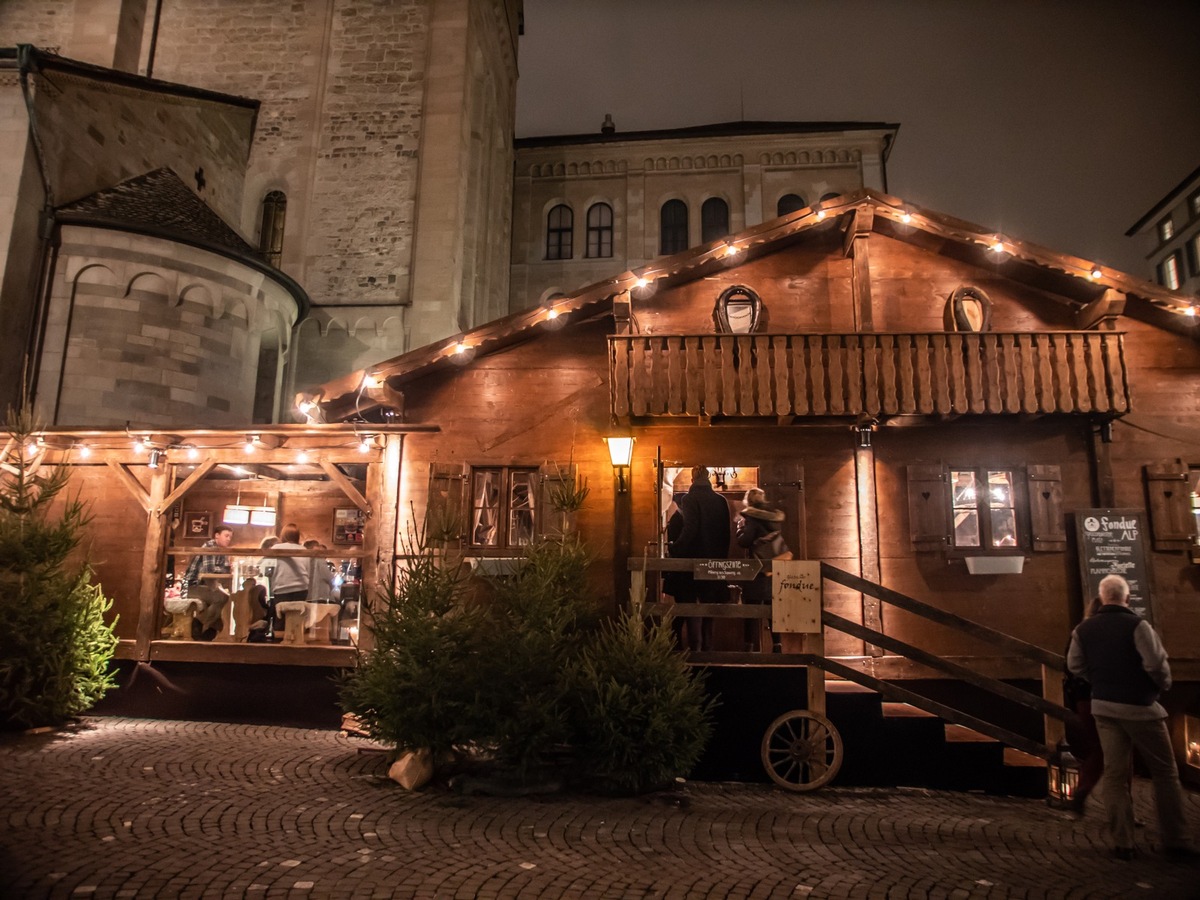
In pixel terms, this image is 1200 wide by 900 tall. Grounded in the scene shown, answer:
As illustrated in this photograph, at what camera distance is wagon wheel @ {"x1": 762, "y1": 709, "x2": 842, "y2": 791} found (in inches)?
329

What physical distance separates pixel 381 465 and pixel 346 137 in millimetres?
18524

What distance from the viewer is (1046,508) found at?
10961 mm

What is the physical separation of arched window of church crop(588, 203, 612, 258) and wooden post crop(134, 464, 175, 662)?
85.0 ft

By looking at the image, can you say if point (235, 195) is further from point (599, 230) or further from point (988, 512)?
point (988, 512)

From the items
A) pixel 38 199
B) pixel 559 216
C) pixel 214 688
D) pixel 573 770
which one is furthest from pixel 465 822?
pixel 559 216

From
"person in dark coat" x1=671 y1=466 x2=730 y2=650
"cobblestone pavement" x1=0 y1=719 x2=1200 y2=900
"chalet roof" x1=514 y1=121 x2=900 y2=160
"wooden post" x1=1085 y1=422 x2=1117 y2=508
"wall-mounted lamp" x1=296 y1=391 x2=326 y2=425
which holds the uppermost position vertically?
"chalet roof" x1=514 y1=121 x2=900 y2=160

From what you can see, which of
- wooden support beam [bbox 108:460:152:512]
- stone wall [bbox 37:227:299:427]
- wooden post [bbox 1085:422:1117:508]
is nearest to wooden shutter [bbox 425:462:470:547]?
wooden support beam [bbox 108:460:152:512]

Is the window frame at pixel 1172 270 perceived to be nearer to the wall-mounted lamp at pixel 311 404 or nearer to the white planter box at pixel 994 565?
the white planter box at pixel 994 565

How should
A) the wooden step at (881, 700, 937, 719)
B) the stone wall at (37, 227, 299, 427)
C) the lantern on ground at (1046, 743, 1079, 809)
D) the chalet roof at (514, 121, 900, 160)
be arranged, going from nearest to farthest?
the lantern on ground at (1046, 743, 1079, 809)
the wooden step at (881, 700, 937, 719)
the stone wall at (37, 227, 299, 427)
the chalet roof at (514, 121, 900, 160)

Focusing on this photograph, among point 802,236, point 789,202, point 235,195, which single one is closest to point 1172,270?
point 789,202

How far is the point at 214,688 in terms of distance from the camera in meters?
10.8

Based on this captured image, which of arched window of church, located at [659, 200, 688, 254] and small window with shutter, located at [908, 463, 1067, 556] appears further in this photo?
arched window of church, located at [659, 200, 688, 254]

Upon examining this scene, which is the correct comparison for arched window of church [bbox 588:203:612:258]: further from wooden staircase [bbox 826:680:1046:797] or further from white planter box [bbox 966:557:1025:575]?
wooden staircase [bbox 826:680:1046:797]

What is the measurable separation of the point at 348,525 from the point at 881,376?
9.99 m
